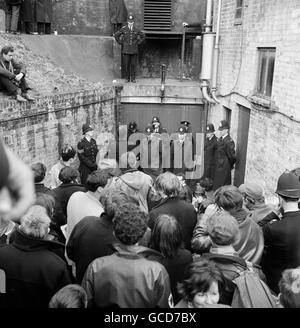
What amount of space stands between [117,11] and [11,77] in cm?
730

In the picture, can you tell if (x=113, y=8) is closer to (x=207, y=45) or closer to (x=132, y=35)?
(x=132, y=35)

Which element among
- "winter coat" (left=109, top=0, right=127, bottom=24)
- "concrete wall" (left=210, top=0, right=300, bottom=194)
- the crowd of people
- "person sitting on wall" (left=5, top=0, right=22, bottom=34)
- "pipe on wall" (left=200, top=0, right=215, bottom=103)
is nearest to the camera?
the crowd of people

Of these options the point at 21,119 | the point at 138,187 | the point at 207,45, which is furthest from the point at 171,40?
the point at 138,187

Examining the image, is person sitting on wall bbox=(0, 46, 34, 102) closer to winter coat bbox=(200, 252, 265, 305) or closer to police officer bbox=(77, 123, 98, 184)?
police officer bbox=(77, 123, 98, 184)

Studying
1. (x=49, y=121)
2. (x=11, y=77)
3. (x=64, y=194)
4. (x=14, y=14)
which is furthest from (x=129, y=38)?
(x=64, y=194)

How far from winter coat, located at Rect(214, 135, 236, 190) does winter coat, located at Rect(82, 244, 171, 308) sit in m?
5.76

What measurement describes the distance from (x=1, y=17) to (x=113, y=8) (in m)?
4.43

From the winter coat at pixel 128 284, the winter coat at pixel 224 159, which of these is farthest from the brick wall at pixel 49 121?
the winter coat at pixel 128 284

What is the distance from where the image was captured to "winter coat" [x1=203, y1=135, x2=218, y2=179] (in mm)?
8609

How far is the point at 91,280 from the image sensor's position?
9.67 feet

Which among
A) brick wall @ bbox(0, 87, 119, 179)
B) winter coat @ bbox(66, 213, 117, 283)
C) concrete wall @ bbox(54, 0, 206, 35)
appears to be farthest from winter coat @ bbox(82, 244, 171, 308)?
concrete wall @ bbox(54, 0, 206, 35)

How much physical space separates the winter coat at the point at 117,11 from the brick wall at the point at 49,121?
3.81 metres

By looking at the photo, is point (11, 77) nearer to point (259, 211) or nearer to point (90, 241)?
point (90, 241)

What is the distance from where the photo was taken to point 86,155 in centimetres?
801
